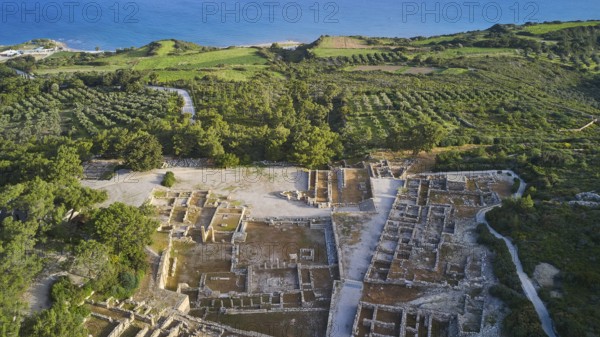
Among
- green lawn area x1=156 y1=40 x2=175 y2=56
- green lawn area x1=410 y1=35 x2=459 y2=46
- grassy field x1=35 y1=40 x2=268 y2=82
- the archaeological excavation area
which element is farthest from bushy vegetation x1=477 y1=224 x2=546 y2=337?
green lawn area x1=156 y1=40 x2=175 y2=56

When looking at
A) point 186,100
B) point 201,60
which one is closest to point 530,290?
point 186,100

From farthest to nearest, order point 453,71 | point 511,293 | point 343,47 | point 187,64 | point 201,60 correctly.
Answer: point 343,47 < point 201,60 < point 187,64 < point 453,71 < point 511,293

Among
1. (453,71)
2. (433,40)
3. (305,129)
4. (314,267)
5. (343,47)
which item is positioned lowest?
(314,267)

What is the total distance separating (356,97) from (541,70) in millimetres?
50404

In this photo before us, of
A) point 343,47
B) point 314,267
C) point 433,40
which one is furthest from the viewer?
point 433,40

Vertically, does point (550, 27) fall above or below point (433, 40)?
above

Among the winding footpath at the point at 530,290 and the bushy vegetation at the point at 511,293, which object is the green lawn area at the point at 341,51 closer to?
the winding footpath at the point at 530,290

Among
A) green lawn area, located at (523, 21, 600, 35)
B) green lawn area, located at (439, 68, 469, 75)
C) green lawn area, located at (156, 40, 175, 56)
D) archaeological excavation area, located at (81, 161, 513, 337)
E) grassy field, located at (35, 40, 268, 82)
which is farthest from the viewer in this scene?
green lawn area, located at (523, 21, 600, 35)

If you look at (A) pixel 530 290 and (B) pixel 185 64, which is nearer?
(A) pixel 530 290

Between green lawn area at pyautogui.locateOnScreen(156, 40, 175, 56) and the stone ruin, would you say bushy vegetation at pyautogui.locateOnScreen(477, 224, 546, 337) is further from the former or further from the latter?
green lawn area at pyautogui.locateOnScreen(156, 40, 175, 56)

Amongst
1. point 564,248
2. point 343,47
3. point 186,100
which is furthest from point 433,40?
point 564,248

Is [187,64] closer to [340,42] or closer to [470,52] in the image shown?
[340,42]

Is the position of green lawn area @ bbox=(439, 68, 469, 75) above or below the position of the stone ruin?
above

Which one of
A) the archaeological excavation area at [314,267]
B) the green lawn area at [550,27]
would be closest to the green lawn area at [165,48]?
the archaeological excavation area at [314,267]
